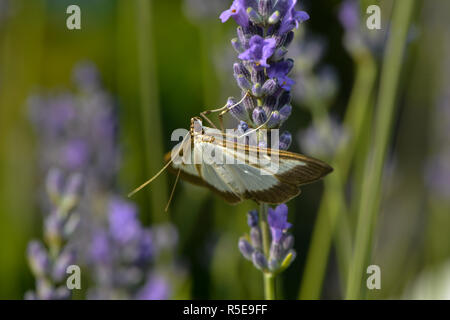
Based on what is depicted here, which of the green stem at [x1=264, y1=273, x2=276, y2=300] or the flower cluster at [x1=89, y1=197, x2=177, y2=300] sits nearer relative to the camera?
the green stem at [x1=264, y1=273, x2=276, y2=300]

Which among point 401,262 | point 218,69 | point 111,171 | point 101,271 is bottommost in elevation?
point 401,262

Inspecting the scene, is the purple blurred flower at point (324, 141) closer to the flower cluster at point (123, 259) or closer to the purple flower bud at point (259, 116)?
the flower cluster at point (123, 259)

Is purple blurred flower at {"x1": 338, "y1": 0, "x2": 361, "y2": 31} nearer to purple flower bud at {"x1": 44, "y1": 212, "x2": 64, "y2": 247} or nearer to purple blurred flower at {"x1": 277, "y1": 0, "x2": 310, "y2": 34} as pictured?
purple blurred flower at {"x1": 277, "y1": 0, "x2": 310, "y2": 34}

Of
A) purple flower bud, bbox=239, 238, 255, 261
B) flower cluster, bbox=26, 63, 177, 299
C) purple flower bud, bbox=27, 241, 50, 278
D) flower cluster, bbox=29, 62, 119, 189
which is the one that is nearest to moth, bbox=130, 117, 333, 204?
purple flower bud, bbox=239, 238, 255, 261

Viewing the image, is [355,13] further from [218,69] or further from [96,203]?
[96,203]

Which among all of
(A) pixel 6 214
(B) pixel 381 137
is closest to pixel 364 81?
(B) pixel 381 137
